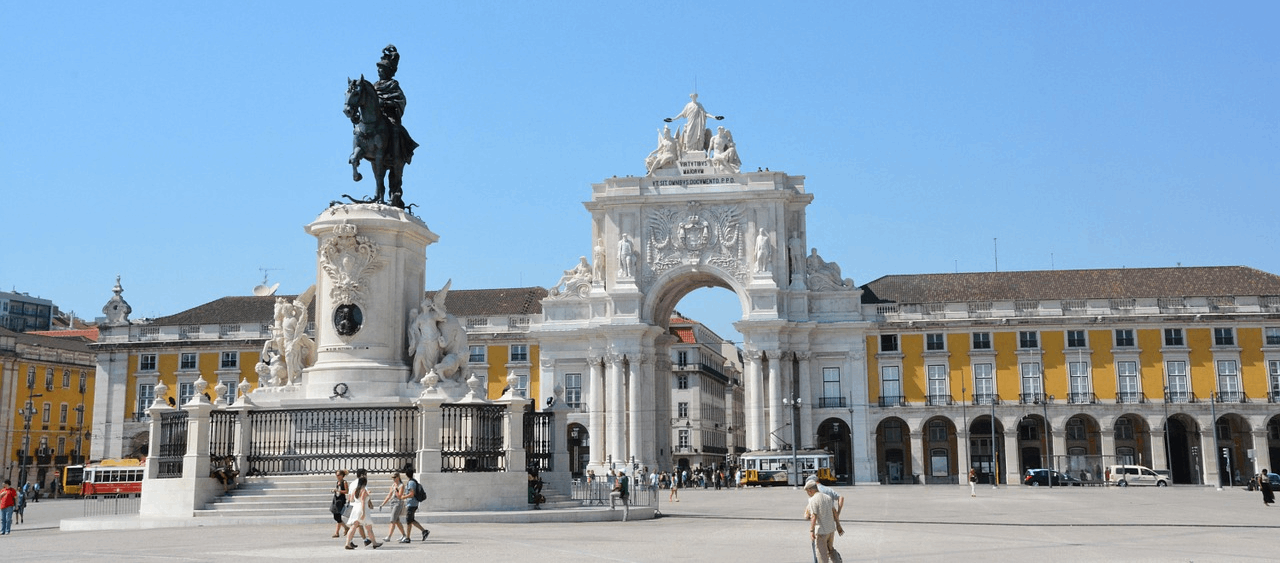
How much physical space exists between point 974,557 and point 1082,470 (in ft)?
169

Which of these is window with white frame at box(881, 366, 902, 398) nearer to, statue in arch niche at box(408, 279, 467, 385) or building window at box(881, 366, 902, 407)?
building window at box(881, 366, 902, 407)

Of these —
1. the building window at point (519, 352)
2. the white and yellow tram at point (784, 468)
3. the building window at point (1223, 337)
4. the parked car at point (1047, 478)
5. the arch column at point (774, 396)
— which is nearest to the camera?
the parked car at point (1047, 478)

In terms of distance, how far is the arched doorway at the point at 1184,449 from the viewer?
66500mm

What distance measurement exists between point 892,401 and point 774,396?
6440mm

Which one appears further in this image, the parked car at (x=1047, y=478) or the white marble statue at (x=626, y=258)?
the white marble statue at (x=626, y=258)

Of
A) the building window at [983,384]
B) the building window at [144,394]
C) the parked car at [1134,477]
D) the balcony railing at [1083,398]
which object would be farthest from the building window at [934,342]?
the building window at [144,394]

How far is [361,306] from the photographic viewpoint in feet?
73.7

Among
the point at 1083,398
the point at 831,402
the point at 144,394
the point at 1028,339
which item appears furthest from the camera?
the point at 144,394

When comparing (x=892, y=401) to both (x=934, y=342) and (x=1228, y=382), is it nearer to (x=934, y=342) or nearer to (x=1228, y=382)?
(x=934, y=342)

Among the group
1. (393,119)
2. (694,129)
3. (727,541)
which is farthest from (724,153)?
(727,541)

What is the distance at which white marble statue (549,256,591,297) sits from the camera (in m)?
70.4

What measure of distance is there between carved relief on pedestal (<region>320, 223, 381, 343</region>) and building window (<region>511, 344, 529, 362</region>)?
48.6 m

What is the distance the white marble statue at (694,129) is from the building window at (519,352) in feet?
44.7

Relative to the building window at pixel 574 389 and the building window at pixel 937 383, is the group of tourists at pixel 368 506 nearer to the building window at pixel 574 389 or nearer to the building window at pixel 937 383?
the building window at pixel 574 389
